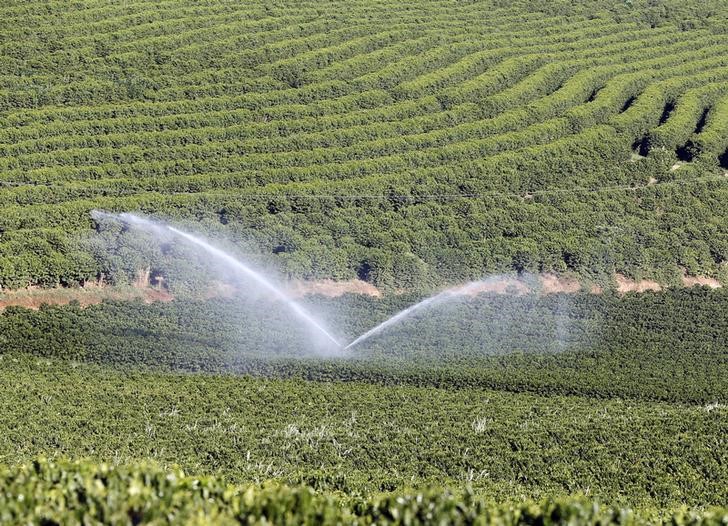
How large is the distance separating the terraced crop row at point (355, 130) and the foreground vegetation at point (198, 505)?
20.7 meters

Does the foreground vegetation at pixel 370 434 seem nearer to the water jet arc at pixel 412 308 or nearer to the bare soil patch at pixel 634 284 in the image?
the water jet arc at pixel 412 308

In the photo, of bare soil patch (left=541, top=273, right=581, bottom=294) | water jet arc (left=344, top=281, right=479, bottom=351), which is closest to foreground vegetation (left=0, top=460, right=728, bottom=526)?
water jet arc (left=344, top=281, right=479, bottom=351)

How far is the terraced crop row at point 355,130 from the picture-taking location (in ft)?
128

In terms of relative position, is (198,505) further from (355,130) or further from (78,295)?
(355,130)

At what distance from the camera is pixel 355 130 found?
4781cm

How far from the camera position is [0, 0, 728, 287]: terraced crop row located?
39.1 meters

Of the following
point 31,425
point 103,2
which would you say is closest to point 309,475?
point 31,425

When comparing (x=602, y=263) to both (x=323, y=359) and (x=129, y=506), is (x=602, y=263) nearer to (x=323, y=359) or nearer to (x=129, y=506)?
(x=323, y=359)

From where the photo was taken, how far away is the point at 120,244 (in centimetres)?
3569

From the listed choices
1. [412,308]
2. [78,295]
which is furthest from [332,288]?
[78,295]

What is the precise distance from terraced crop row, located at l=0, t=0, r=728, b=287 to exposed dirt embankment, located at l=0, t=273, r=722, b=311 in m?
0.51

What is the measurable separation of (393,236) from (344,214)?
7.61ft

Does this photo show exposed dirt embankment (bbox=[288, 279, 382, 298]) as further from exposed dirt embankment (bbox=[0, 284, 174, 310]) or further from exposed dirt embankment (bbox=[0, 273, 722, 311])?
exposed dirt embankment (bbox=[0, 284, 174, 310])

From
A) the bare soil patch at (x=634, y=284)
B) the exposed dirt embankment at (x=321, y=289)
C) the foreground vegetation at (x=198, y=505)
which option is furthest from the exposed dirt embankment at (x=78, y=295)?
the foreground vegetation at (x=198, y=505)
